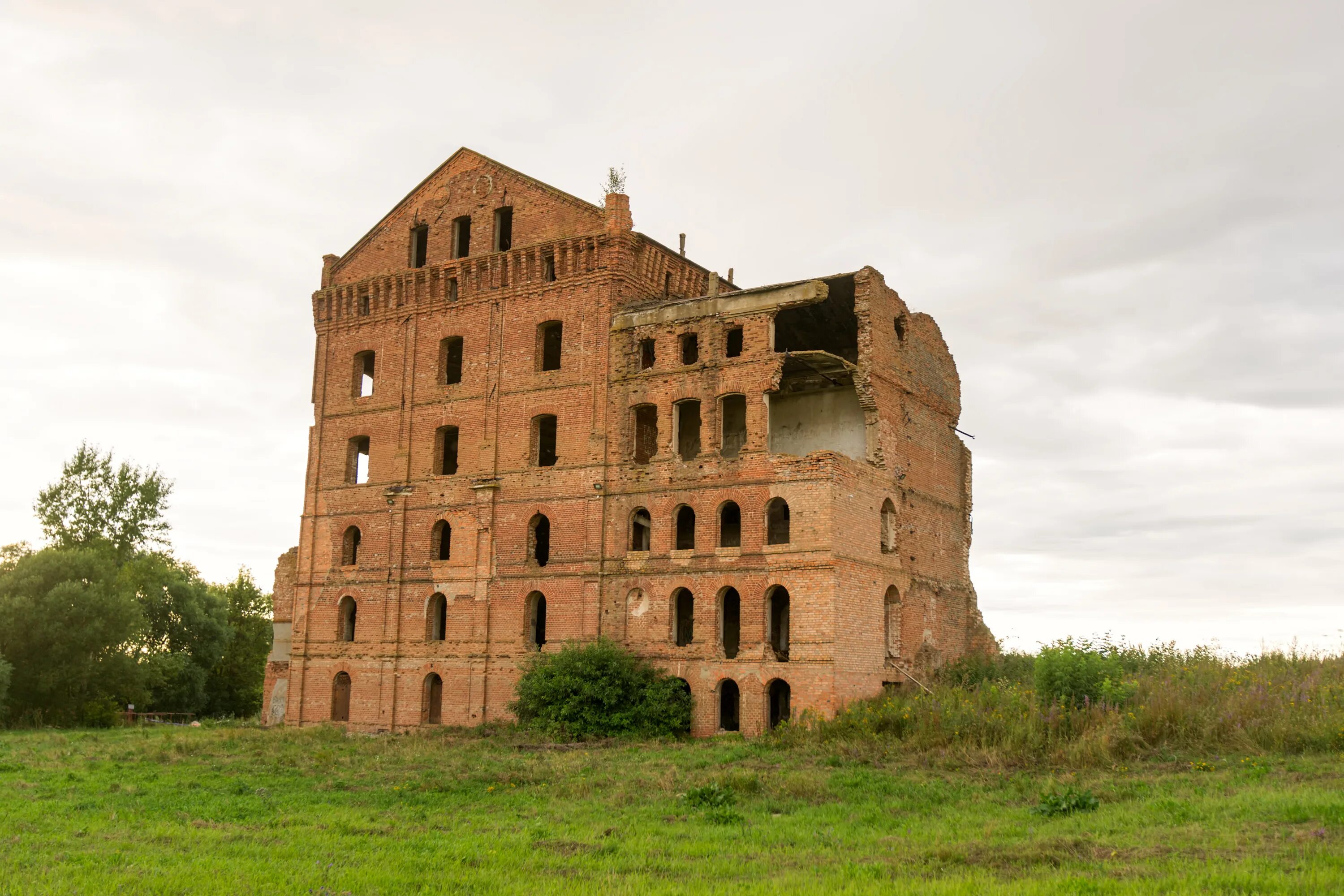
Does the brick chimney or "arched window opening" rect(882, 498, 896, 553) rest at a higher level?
the brick chimney

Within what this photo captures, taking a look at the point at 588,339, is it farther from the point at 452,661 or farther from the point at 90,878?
the point at 90,878

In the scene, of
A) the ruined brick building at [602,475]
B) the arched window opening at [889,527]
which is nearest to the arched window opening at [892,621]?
the ruined brick building at [602,475]

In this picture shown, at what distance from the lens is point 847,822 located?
12.9 meters

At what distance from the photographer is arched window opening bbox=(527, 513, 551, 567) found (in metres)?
26.7

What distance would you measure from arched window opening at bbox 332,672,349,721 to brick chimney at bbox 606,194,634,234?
1308 cm

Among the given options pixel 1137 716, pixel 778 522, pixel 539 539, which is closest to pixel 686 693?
pixel 778 522

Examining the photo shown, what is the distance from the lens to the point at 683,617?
26.3 m

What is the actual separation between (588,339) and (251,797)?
1398 centimetres

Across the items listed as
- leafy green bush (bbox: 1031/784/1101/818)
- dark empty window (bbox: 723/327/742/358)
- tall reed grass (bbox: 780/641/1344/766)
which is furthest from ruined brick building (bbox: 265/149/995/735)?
leafy green bush (bbox: 1031/784/1101/818)

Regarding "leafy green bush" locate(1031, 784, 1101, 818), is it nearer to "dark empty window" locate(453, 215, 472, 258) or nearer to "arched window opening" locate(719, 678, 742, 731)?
"arched window opening" locate(719, 678, 742, 731)

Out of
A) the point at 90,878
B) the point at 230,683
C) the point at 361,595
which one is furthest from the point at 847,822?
the point at 230,683

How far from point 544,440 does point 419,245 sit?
21.2 ft

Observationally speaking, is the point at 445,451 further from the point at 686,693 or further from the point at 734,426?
the point at 686,693

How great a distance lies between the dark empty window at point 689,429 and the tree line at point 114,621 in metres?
21.3
